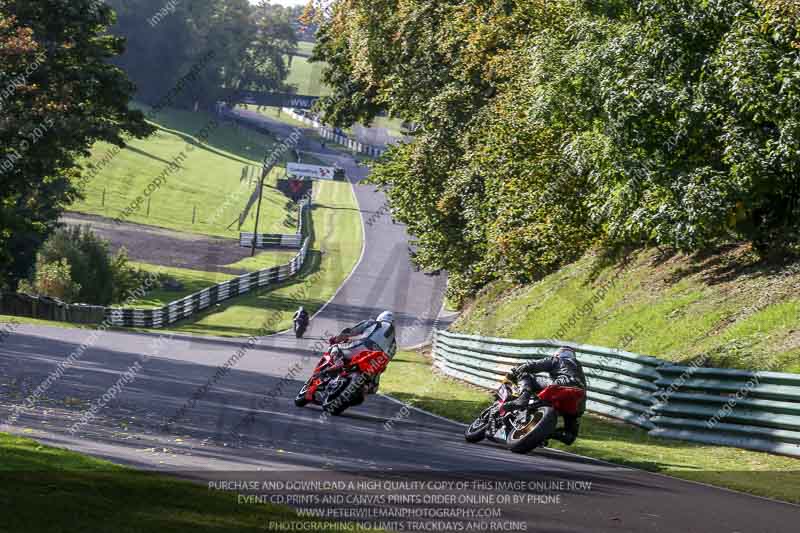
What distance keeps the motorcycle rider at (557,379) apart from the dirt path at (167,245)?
58.7 meters

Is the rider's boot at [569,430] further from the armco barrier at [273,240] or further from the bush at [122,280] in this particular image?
the armco barrier at [273,240]

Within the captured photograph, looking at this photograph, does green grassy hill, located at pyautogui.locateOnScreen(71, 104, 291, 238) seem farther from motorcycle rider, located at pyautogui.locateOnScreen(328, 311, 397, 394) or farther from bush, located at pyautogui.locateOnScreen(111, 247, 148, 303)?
motorcycle rider, located at pyautogui.locateOnScreen(328, 311, 397, 394)

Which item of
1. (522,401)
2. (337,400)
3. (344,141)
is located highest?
(522,401)

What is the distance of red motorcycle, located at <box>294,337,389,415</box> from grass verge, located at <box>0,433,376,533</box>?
690 centimetres

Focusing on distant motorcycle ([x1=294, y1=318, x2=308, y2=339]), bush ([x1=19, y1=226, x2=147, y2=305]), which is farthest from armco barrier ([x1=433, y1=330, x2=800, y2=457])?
bush ([x1=19, y1=226, x2=147, y2=305])

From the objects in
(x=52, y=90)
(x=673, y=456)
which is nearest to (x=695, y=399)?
(x=673, y=456)

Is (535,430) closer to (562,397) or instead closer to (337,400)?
(562,397)

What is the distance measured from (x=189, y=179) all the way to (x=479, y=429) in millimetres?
102989

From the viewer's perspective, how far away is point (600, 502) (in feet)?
32.0

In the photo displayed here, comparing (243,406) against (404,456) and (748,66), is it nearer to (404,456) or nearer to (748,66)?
(404,456)

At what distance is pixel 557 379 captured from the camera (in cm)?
1293

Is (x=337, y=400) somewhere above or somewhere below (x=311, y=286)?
above

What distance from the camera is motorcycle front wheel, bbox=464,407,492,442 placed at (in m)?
13.9

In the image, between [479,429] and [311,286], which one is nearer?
[479,429]
